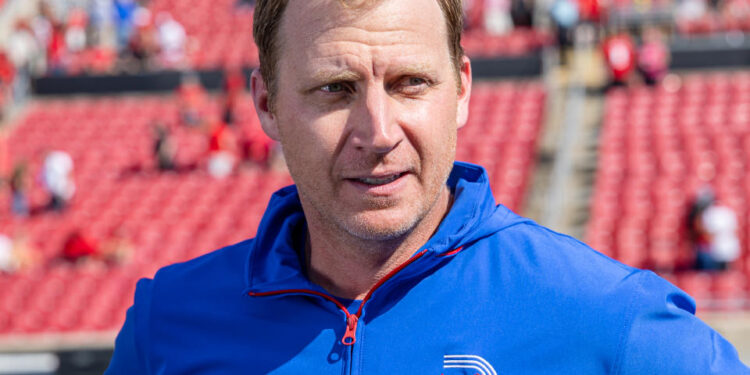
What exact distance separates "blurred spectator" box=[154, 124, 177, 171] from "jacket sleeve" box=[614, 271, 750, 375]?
416 inches

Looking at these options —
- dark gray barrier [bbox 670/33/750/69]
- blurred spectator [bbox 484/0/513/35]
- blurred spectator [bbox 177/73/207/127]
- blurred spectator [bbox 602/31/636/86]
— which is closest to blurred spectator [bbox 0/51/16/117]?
blurred spectator [bbox 177/73/207/127]

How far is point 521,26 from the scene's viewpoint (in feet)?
49.8

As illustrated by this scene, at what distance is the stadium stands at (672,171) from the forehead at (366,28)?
6422mm

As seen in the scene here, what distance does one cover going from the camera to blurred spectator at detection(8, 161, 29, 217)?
11.4m

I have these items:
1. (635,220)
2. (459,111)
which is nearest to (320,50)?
(459,111)

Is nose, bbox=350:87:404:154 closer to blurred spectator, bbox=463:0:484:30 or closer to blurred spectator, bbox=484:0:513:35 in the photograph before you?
blurred spectator, bbox=463:0:484:30

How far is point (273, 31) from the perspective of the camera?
1614 millimetres

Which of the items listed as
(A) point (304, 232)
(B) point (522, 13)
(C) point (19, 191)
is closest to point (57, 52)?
(C) point (19, 191)

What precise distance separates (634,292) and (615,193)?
8.51m

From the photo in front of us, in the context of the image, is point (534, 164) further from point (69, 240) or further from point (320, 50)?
point (320, 50)

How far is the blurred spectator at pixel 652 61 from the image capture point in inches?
472

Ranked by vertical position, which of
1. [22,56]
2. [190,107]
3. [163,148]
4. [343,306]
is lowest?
[163,148]

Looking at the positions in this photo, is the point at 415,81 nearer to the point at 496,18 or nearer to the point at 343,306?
the point at 343,306

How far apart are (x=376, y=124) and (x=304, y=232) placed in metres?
0.46
